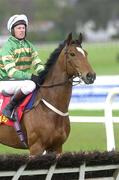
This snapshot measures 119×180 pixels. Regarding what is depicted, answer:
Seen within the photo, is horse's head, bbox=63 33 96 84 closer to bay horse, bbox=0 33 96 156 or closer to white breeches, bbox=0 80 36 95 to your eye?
bay horse, bbox=0 33 96 156

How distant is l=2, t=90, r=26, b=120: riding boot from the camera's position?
792 centimetres

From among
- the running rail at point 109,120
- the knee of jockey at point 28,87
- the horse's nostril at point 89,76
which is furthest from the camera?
the running rail at point 109,120

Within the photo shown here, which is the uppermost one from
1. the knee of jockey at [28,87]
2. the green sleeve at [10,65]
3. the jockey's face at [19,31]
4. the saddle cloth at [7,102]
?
the jockey's face at [19,31]

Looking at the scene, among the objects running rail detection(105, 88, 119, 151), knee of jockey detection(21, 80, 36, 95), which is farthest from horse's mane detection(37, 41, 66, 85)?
running rail detection(105, 88, 119, 151)

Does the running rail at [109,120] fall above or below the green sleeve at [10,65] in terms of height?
below

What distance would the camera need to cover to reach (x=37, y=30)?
88.0 metres

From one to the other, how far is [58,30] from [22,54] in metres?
76.3

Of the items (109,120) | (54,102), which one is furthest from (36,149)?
(109,120)

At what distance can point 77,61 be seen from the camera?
7637 mm

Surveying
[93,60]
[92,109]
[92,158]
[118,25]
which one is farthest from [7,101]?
[118,25]

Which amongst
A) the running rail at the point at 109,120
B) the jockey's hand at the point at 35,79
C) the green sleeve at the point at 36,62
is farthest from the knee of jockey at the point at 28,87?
the running rail at the point at 109,120

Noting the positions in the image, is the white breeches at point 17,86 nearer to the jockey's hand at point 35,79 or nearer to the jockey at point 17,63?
the jockey at point 17,63

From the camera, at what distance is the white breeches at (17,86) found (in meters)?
7.87

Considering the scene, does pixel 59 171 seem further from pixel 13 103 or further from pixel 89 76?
pixel 13 103
